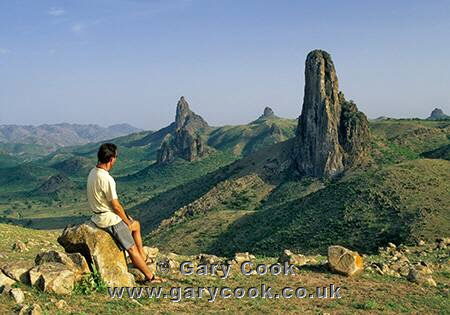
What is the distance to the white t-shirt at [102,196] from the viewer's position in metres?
13.3

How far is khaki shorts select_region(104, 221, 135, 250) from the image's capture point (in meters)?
13.9

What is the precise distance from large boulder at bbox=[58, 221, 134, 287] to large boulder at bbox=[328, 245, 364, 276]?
9.46 meters

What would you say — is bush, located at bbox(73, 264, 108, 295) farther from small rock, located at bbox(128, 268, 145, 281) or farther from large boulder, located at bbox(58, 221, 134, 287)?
small rock, located at bbox(128, 268, 145, 281)

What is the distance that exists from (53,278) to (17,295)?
1.24 metres

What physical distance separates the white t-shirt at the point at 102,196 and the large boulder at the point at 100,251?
427 millimetres

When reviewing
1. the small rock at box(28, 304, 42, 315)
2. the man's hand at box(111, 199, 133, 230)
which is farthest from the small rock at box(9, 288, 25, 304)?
the man's hand at box(111, 199, 133, 230)

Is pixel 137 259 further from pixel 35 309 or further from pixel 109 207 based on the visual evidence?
pixel 35 309

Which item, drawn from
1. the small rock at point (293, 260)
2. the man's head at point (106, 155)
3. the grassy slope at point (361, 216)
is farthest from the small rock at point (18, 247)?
the grassy slope at point (361, 216)

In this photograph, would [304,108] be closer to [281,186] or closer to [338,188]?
[281,186]

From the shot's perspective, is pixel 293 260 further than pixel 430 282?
Yes

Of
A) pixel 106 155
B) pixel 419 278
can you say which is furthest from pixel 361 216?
pixel 106 155

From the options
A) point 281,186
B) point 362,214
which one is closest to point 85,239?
point 362,214

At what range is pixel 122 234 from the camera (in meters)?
13.9

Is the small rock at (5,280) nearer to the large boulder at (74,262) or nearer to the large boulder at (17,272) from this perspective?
the large boulder at (17,272)
